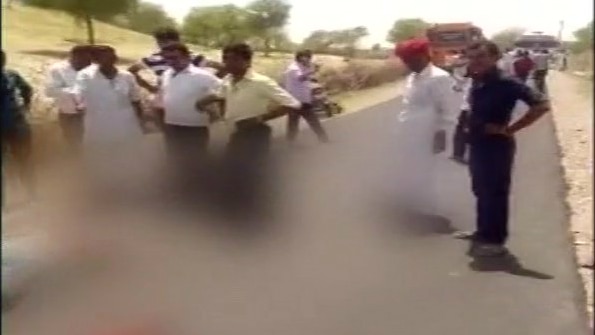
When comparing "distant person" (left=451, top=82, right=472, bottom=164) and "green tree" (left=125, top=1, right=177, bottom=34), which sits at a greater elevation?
"green tree" (left=125, top=1, right=177, bottom=34)

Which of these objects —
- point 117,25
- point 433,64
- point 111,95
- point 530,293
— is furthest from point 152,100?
point 530,293

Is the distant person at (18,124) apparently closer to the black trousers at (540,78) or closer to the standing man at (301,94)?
the standing man at (301,94)

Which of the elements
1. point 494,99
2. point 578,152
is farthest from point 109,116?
point 578,152

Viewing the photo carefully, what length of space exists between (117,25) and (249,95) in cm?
43

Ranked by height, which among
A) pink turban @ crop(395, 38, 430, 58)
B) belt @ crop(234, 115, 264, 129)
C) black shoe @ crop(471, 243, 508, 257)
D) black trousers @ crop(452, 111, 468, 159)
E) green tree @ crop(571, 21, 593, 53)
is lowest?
black shoe @ crop(471, 243, 508, 257)

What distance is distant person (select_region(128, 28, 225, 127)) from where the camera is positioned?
2650 millimetres

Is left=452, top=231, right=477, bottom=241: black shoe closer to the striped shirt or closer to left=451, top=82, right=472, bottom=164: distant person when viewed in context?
left=451, top=82, right=472, bottom=164: distant person

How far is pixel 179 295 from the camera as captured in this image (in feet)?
9.38

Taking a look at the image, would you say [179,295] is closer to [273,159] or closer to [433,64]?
[273,159]

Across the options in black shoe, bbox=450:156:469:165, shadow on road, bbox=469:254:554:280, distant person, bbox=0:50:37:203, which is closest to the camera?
distant person, bbox=0:50:37:203

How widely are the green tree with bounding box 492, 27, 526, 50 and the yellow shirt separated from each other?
63 cm

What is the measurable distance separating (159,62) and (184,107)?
14 cm

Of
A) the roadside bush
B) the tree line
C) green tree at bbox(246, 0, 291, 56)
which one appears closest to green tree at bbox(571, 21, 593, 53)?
the roadside bush

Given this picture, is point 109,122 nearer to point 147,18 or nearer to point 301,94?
point 147,18
